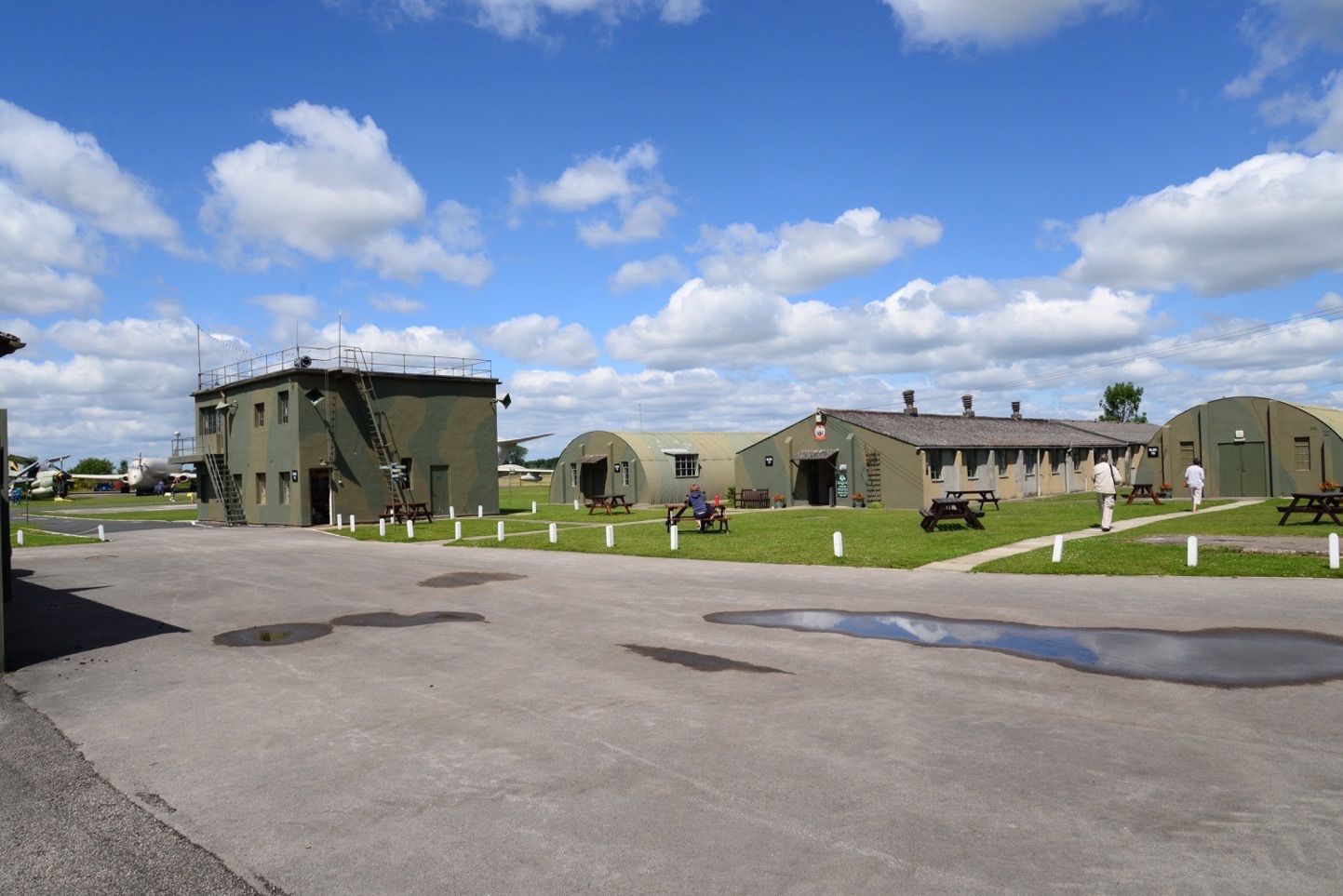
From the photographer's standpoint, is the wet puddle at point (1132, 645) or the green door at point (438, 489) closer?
the wet puddle at point (1132, 645)

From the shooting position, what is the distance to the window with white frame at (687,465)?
49.2 m

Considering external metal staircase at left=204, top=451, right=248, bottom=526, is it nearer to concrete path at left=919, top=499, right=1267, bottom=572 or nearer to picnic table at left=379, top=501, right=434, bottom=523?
picnic table at left=379, top=501, right=434, bottom=523

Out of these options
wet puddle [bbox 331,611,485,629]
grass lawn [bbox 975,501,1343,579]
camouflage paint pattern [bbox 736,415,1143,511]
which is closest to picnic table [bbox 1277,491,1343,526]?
grass lawn [bbox 975,501,1343,579]

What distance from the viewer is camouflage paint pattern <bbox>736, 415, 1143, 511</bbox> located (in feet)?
124

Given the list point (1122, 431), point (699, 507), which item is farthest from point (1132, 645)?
point (1122, 431)

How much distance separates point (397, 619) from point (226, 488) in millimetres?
36498

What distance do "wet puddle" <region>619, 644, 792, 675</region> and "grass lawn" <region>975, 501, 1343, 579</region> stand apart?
9.08 metres

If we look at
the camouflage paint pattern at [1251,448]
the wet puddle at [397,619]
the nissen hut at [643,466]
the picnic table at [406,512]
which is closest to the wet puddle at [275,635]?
the wet puddle at [397,619]

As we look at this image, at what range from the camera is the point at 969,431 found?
144 ft

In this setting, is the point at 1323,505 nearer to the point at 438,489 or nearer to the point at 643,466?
the point at 643,466

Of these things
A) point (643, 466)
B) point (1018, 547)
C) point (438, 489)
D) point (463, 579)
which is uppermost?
point (643, 466)

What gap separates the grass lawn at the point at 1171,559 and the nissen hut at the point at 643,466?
91.2 feet

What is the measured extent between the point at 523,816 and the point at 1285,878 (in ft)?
13.1

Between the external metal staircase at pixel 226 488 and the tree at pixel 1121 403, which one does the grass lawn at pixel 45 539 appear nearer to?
the external metal staircase at pixel 226 488
